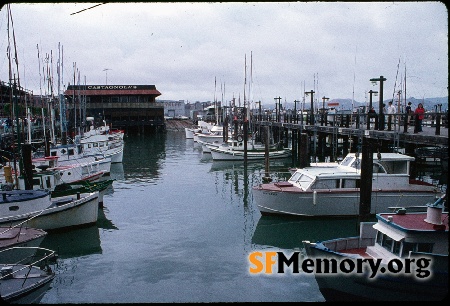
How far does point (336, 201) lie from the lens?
2088 cm

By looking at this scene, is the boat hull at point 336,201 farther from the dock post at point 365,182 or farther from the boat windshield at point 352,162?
the dock post at point 365,182

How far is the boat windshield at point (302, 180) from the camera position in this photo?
21094mm

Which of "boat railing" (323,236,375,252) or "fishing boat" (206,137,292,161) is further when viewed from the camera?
"fishing boat" (206,137,292,161)

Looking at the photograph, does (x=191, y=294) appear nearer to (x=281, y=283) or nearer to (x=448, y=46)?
(x=281, y=283)

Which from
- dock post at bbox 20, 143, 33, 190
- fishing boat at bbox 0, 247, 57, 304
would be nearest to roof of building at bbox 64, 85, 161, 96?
dock post at bbox 20, 143, 33, 190

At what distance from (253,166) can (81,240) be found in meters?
25.6

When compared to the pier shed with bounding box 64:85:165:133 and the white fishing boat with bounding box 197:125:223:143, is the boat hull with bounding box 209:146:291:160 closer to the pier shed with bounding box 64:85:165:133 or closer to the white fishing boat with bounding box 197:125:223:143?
the white fishing boat with bounding box 197:125:223:143

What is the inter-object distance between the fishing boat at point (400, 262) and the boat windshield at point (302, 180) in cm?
810

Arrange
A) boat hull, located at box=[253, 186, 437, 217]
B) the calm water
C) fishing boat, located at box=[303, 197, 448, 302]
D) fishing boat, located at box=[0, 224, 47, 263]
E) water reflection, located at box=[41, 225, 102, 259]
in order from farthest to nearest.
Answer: boat hull, located at box=[253, 186, 437, 217] → water reflection, located at box=[41, 225, 102, 259] → fishing boat, located at box=[0, 224, 47, 263] → the calm water → fishing boat, located at box=[303, 197, 448, 302]

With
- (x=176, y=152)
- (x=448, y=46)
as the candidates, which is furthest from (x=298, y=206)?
(x=176, y=152)

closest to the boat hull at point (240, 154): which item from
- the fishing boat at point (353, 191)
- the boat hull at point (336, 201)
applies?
the boat hull at point (336, 201)

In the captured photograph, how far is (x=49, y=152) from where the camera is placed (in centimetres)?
3750

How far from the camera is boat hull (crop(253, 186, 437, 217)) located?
67.4 ft

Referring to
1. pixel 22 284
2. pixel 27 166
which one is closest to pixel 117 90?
pixel 27 166
